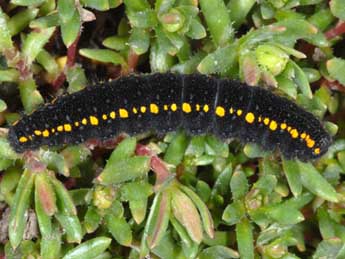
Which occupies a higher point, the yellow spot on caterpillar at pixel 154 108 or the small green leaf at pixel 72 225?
the yellow spot on caterpillar at pixel 154 108

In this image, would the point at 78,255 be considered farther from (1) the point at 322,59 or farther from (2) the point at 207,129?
(1) the point at 322,59

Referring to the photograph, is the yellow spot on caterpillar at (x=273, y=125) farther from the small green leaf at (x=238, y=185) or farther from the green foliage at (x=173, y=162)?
the small green leaf at (x=238, y=185)

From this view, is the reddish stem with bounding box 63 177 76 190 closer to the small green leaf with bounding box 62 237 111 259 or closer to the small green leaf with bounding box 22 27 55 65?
the small green leaf with bounding box 62 237 111 259

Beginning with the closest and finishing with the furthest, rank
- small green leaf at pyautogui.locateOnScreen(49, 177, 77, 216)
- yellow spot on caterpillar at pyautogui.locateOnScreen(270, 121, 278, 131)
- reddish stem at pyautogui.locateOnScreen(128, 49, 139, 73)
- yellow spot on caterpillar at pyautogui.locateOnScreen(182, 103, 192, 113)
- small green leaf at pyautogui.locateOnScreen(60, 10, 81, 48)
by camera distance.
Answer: small green leaf at pyautogui.locateOnScreen(49, 177, 77, 216) → small green leaf at pyautogui.locateOnScreen(60, 10, 81, 48) → yellow spot on caterpillar at pyautogui.locateOnScreen(182, 103, 192, 113) → yellow spot on caterpillar at pyautogui.locateOnScreen(270, 121, 278, 131) → reddish stem at pyautogui.locateOnScreen(128, 49, 139, 73)

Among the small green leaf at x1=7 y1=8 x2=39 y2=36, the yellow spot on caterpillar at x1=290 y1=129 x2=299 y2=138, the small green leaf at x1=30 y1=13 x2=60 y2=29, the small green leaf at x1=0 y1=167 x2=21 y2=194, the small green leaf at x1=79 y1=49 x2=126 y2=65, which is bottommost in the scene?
the small green leaf at x1=0 y1=167 x2=21 y2=194

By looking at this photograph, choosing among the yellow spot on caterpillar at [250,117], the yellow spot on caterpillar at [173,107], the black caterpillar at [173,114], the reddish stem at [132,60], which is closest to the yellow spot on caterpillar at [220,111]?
the black caterpillar at [173,114]

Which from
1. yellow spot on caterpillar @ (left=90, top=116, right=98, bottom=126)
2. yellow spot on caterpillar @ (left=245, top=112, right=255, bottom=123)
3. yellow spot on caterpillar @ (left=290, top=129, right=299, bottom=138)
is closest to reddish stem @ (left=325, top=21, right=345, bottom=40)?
yellow spot on caterpillar @ (left=290, top=129, right=299, bottom=138)
